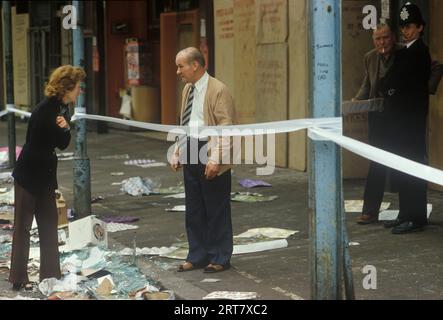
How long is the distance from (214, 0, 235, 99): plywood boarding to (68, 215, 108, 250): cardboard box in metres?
6.33

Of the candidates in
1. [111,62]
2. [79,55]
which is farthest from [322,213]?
[111,62]

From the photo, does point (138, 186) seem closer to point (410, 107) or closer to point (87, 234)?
point (87, 234)

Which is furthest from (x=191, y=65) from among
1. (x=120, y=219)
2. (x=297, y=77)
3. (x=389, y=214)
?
(x=297, y=77)

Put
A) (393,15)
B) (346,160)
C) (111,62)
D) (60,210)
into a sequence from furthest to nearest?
1. (111,62)
2. (346,160)
3. (393,15)
4. (60,210)

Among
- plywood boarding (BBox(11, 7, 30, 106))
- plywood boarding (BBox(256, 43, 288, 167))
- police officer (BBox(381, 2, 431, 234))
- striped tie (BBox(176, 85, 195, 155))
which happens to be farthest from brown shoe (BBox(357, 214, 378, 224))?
plywood boarding (BBox(11, 7, 30, 106))

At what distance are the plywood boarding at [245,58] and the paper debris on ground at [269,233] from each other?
5041 millimetres

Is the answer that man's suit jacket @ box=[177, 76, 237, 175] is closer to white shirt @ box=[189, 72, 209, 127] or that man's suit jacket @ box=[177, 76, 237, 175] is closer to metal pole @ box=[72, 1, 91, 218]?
white shirt @ box=[189, 72, 209, 127]

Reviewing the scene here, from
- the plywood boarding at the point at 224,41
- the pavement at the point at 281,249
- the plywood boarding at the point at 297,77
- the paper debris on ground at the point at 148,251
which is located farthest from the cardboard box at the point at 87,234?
the plywood boarding at the point at 224,41

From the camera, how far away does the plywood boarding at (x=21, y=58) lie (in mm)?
24484

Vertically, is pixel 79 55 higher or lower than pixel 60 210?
higher

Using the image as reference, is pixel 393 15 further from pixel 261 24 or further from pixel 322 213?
pixel 322 213

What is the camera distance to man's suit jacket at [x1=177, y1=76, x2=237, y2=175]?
7109mm
